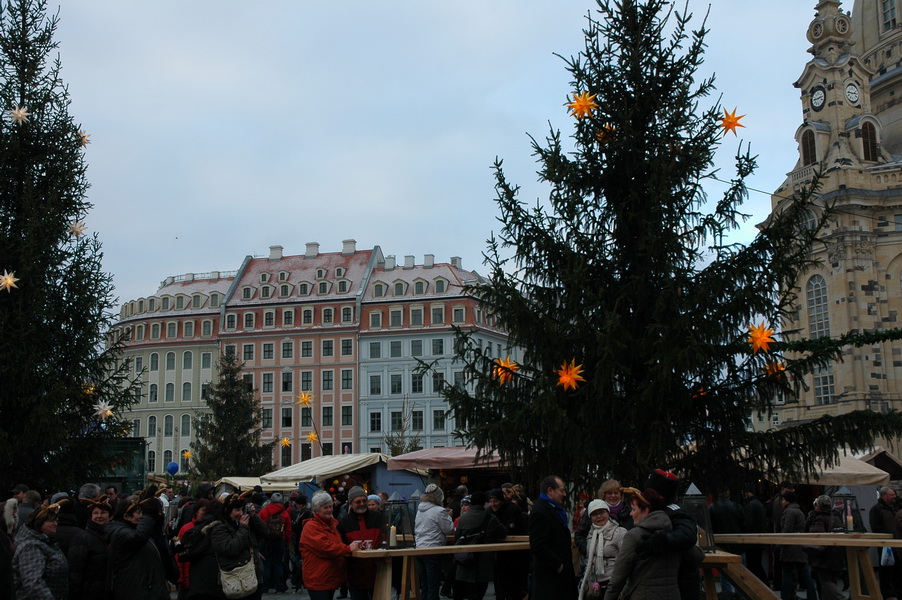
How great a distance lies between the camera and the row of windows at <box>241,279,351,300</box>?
77562 mm

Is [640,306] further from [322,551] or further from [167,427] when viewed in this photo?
[167,427]

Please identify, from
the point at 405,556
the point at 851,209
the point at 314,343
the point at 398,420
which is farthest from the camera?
the point at 314,343

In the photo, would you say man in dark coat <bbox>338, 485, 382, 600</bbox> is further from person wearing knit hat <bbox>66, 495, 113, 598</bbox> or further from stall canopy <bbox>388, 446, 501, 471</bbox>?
stall canopy <bbox>388, 446, 501, 471</bbox>

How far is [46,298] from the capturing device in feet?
58.7

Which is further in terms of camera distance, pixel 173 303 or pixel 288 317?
pixel 173 303

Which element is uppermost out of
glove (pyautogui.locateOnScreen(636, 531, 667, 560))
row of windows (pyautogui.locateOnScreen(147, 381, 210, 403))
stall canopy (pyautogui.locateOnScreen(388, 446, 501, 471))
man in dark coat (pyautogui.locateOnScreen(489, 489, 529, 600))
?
row of windows (pyautogui.locateOnScreen(147, 381, 210, 403))

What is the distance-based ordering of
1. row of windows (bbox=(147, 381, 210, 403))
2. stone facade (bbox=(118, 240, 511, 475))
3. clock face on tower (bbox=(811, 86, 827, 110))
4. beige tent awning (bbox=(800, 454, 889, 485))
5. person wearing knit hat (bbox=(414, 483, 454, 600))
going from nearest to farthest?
person wearing knit hat (bbox=(414, 483, 454, 600)), beige tent awning (bbox=(800, 454, 889, 485)), clock face on tower (bbox=(811, 86, 827, 110)), stone facade (bbox=(118, 240, 511, 475)), row of windows (bbox=(147, 381, 210, 403))

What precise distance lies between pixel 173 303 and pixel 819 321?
54392mm

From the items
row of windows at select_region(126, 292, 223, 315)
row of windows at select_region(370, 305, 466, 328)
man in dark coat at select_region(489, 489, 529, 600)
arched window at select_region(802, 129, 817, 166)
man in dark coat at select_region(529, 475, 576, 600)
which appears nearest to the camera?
man in dark coat at select_region(529, 475, 576, 600)

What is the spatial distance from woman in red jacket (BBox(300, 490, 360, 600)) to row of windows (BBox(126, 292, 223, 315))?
7354cm

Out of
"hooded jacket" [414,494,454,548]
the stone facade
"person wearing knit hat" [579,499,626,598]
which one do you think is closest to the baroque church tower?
the stone facade

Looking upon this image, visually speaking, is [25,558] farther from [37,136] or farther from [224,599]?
[37,136]

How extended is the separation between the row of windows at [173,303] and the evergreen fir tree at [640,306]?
7097cm

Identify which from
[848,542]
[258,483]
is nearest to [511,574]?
[848,542]
